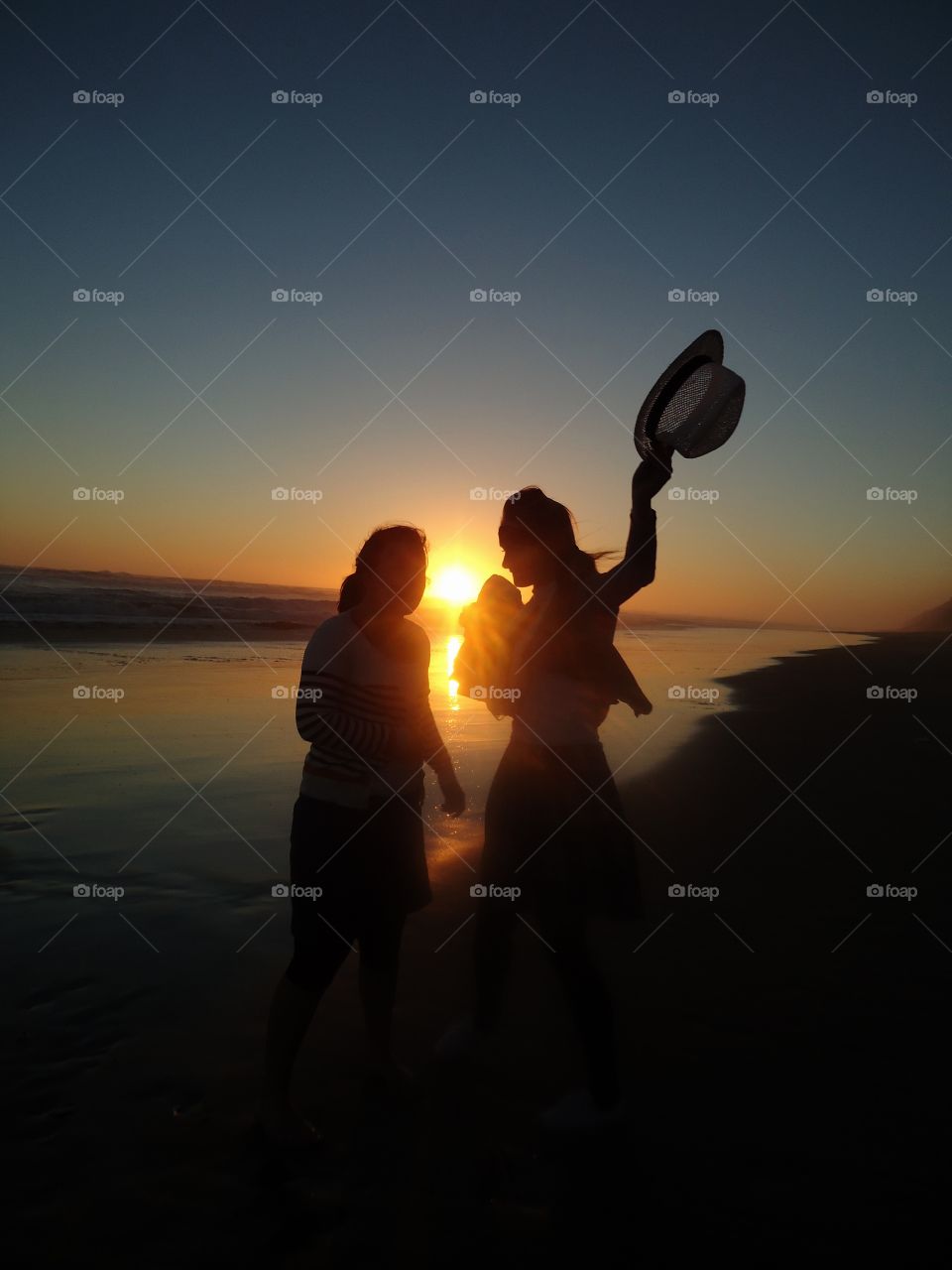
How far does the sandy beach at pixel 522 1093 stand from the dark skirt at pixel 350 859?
73 centimetres

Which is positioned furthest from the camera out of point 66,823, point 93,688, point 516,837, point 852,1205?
Answer: point 93,688

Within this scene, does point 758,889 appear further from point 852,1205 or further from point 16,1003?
point 16,1003

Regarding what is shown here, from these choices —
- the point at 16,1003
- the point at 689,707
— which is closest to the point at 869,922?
the point at 16,1003

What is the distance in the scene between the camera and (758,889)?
5422mm

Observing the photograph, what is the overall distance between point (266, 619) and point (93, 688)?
81.0ft
